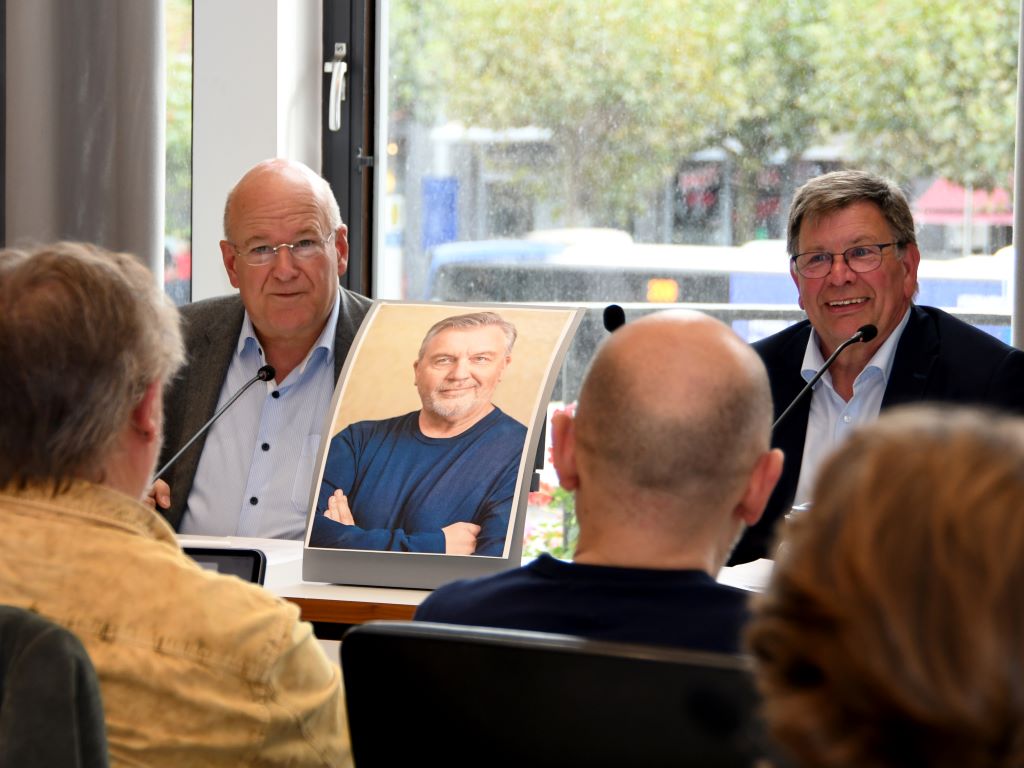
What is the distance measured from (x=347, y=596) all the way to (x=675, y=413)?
32.5 inches

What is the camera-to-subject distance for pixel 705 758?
101 centimetres

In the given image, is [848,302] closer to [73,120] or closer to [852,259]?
[852,259]

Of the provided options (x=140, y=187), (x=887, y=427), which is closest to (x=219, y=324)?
(x=140, y=187)

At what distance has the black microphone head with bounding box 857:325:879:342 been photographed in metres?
2.63

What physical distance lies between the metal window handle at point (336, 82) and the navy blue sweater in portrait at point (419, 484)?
2.07 m

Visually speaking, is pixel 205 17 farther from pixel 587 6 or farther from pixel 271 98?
pixel 587 6

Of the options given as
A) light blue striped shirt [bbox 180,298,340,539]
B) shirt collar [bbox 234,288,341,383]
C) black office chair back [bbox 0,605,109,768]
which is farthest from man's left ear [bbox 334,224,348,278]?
black office chair back [bbox 0,605,109,768]

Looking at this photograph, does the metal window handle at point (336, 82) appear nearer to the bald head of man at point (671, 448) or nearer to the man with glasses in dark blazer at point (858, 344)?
the man with glasses in dark blazer at point (858, 344)

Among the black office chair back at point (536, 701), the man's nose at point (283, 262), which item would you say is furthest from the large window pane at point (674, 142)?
the black office chair back at point (536, 701)

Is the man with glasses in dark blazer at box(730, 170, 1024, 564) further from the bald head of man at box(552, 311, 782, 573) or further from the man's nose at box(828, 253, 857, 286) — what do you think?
the bald head of man at box(552, 311, 782, 573)

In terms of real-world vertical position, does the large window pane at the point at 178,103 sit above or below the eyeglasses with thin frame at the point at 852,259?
above

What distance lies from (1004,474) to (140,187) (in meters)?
3.17

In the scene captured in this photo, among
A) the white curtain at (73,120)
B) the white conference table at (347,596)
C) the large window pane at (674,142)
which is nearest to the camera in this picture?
the white conference table at (347,596)

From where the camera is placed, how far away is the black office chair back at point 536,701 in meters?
1.01
